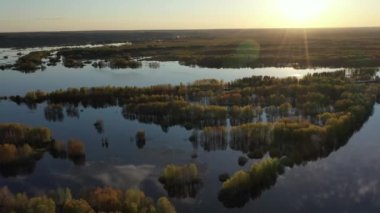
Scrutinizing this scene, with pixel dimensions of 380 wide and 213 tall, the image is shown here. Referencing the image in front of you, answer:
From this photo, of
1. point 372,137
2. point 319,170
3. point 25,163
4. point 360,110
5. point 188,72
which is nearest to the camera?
point 319,170

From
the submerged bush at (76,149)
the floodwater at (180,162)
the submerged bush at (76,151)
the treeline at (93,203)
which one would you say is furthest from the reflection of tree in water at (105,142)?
the treeline at (93,203)

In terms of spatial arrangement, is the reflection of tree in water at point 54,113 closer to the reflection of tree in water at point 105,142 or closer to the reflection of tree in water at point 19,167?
the reflection of tree in water at point 105,142

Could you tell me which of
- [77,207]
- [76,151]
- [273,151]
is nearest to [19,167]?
[76,151]

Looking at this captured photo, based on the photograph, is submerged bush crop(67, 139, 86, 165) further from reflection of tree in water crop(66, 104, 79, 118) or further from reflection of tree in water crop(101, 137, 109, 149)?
reflection of tree in water crop(66, 104, 79, 118)

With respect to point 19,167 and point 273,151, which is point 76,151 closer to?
point 19,167

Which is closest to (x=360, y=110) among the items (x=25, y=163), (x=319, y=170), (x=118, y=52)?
(x=319, y=170)

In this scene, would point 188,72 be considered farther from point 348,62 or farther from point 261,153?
point 261,153

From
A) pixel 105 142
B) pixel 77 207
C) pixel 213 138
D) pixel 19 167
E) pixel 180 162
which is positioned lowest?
pixel 19 167
